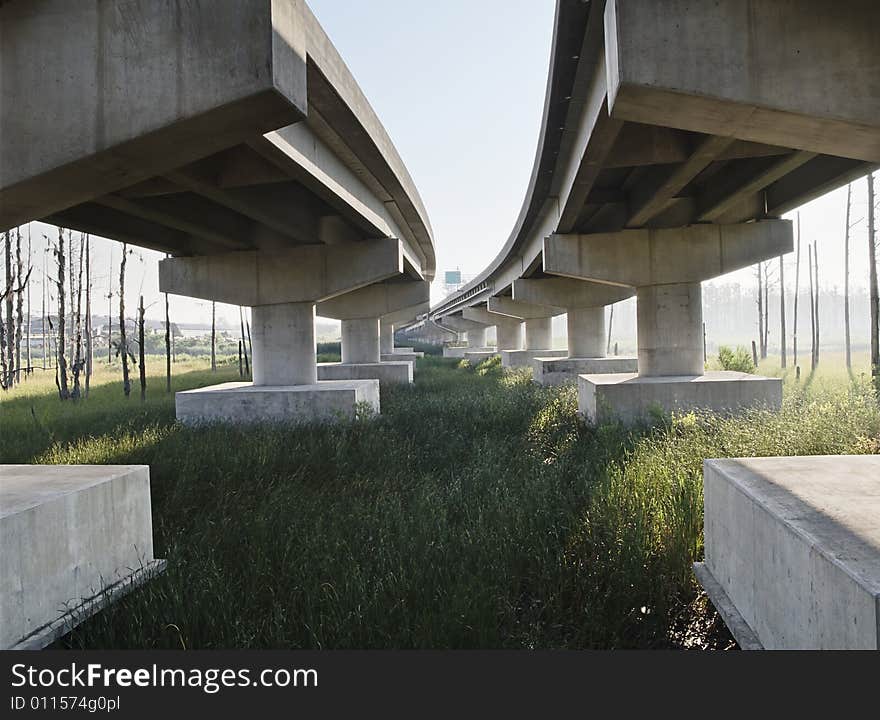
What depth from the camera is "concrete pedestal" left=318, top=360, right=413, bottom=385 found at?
2319 cm

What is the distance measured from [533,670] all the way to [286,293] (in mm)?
12578

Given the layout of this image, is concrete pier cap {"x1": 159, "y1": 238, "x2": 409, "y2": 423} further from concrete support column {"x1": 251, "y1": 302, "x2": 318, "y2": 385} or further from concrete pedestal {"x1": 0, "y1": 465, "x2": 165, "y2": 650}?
concrete pedestal {"x1": 0, "y1": 465, "x2": 165, "y2": 650}

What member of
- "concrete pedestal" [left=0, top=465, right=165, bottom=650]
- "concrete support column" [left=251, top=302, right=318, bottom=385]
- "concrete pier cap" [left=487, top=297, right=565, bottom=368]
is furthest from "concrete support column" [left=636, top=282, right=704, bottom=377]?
"concrete pier cap" [left=487, top=297, right=565, bottom=368]

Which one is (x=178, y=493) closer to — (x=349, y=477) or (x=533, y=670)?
(x=349, y=477)

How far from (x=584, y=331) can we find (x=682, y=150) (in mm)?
15915

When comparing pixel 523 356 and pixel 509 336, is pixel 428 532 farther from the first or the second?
pixel 509 336

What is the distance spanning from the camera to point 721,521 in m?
4.09

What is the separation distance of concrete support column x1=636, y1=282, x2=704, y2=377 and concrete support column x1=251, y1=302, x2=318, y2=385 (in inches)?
304

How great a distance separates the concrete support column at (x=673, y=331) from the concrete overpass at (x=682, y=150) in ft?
0.10

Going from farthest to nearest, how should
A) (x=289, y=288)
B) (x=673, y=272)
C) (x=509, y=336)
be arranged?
(x=509, y=336) < (x=289, y=288) < (x=673, y=272)

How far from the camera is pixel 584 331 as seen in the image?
24109 millimetres

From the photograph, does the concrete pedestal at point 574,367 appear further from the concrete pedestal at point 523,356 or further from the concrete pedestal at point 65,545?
the concrete pedestal at point 65,545

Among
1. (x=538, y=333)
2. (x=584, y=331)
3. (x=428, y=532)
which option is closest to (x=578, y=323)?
(x=584, y=331)

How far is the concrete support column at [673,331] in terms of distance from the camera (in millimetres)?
13695
